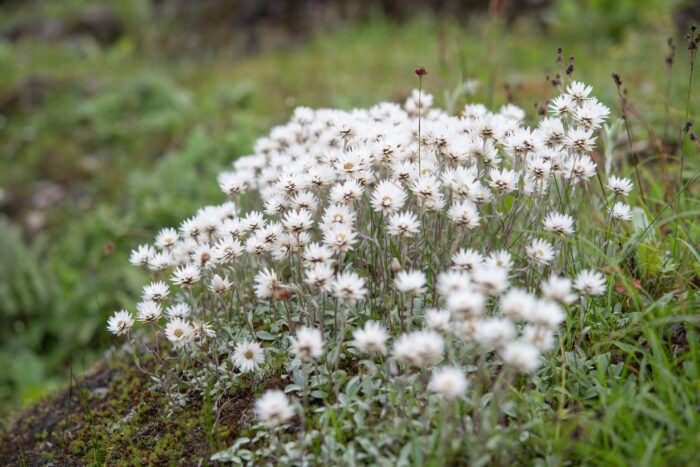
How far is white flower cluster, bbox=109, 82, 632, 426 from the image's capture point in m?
1.61

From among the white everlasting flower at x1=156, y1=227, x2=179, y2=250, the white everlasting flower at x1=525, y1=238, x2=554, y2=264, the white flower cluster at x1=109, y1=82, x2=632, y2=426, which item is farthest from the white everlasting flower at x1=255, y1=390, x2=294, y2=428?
the white everlasting flower at x1=156, y1=227, x2=179, y2=250

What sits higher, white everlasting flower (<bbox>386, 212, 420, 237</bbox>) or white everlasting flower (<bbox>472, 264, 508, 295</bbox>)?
white everlasting flower (<bbox>386, 212, 420, 237</bbox>)

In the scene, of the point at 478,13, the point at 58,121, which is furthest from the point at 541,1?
the point at 58,121

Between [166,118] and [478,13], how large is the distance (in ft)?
20.0

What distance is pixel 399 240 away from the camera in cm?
208

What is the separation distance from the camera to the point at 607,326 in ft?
6.15

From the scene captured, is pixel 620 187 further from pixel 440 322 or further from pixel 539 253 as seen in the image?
pixel 440 322

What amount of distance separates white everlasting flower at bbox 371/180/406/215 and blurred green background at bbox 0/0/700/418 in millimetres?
1427

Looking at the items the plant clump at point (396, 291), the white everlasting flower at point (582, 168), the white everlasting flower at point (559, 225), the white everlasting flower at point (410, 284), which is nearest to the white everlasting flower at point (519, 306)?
the plant clump at point (396, 291)

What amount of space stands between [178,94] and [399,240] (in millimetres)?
5178

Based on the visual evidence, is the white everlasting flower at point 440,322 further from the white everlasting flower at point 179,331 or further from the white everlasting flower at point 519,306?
the white everlasting flower at point 179,331

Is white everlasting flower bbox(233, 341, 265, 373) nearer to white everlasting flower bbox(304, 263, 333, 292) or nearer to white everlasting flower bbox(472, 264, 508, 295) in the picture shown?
white everlasting flower bbox(304, 263, 333, 292)

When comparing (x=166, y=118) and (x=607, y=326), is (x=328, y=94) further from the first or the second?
(x=607, y=326)

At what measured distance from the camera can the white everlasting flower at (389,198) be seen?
1.79 meters
